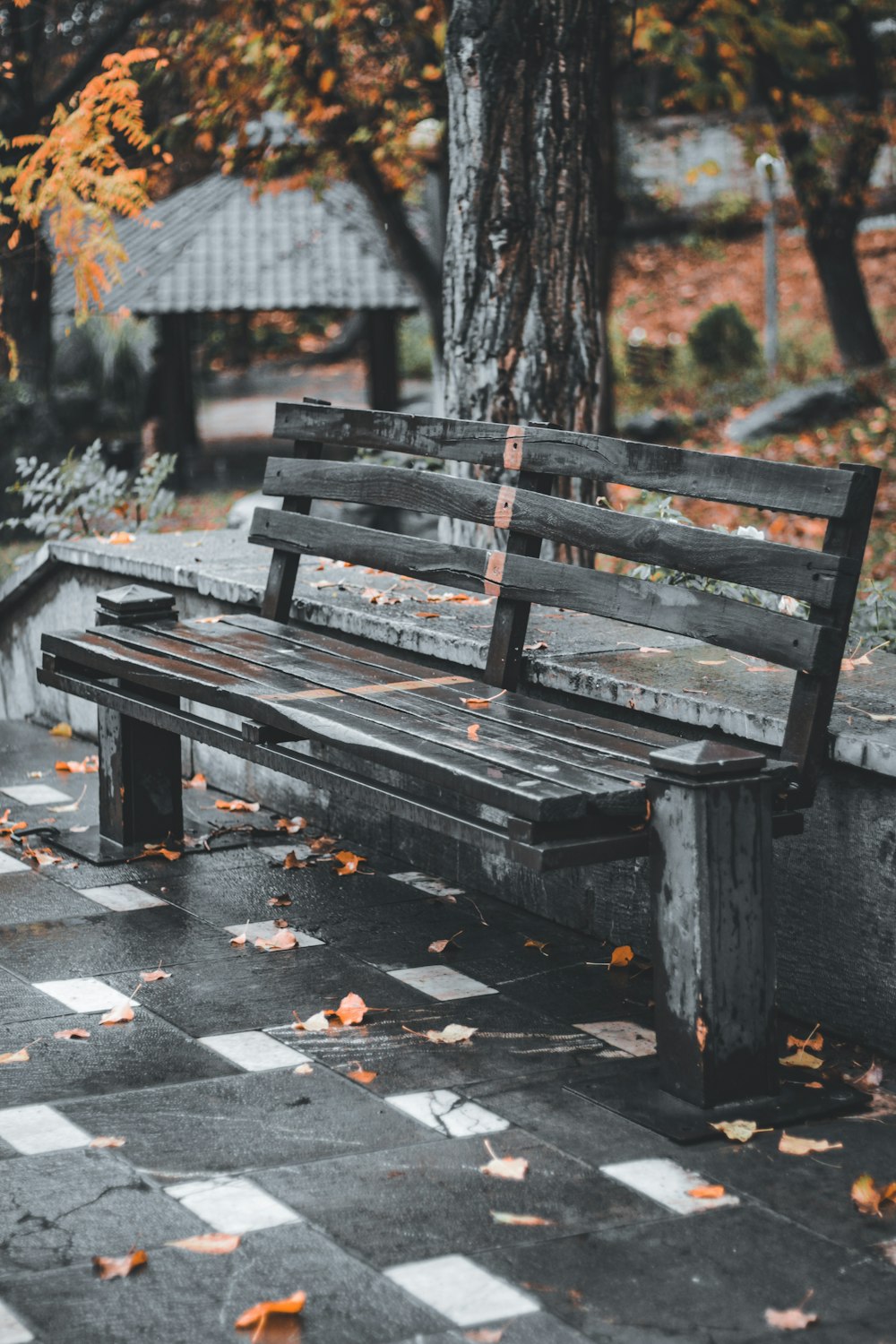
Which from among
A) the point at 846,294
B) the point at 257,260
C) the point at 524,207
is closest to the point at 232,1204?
the point at 524,207

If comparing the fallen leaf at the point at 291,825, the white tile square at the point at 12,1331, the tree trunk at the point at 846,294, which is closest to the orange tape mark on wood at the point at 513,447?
the fallen leaf at the point at 291,825

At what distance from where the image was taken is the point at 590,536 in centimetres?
373

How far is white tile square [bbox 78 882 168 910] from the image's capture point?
4.40 metres

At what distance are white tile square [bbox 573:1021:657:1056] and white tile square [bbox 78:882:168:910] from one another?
140 cm

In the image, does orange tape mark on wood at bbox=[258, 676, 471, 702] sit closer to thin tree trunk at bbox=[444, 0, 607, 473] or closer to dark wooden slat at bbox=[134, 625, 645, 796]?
dark wooden slat at bbox=[134, 625, 645, 796]

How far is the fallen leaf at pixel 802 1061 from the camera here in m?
3.33

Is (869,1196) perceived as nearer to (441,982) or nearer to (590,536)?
(441,982)

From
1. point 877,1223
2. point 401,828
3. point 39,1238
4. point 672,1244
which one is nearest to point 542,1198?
point 672,1244

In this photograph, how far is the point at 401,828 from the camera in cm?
479

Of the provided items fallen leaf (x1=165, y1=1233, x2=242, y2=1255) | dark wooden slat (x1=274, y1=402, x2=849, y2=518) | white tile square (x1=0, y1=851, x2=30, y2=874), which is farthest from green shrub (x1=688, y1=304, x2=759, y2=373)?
fallen leaf (x1=165, y1=1233, x2=242, y2=1255)

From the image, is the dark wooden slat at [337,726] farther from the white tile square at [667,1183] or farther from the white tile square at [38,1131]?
the white tile square at [38,1131]

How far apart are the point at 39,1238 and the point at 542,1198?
841 mm

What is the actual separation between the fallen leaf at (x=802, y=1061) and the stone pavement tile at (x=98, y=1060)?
1158 mm

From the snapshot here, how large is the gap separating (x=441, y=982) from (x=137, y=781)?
4.68ft
